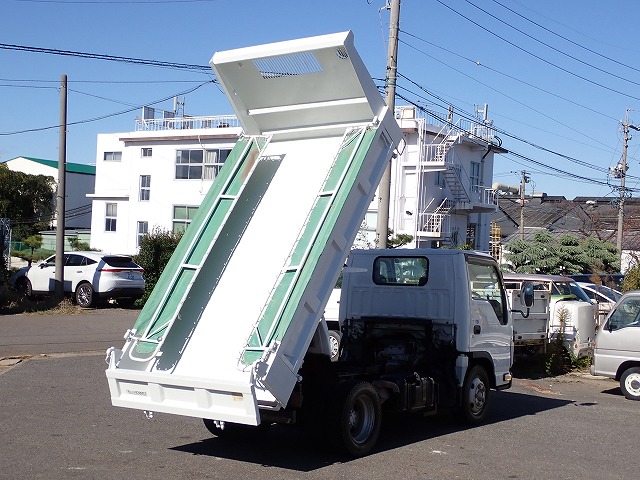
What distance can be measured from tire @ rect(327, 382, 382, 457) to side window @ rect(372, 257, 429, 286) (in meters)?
2.37

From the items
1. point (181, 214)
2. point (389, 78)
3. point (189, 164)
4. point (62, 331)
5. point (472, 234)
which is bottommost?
point (62, 331)

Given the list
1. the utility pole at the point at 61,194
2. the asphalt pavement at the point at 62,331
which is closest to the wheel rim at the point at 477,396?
the asphalt pavement at the point at 62,331

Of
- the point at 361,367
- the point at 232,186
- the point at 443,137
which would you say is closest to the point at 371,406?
the point at 361,367

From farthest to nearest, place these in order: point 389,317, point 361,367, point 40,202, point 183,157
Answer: point 40,202 → point 183,157 → point 389,317 → point 361,367

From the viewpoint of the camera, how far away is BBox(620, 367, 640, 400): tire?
45.3ft

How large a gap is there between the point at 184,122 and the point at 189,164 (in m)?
3.02

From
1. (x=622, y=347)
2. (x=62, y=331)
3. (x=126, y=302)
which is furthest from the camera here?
(x=126, y=302)

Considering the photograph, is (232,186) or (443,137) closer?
(232,186)

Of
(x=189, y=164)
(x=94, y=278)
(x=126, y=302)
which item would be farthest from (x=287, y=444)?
(x=189, y=164)

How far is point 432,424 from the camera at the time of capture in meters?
10.9

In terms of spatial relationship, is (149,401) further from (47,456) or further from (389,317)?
(389,317)

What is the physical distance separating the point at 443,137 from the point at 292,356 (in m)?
33.1

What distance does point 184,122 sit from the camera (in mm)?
43812

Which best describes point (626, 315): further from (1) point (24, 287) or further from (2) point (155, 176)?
(2) point (155, 176)
